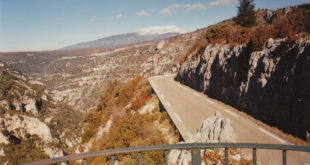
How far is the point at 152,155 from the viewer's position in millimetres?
7789

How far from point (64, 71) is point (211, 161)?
170m

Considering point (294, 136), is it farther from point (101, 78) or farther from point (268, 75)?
point (101, 78)

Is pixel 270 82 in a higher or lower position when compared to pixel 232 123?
higher

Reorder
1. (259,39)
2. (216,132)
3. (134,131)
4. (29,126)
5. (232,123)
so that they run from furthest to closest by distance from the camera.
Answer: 1. (29,126)
2. (134,131)
3. (259,39)
4. (232,123)
5. (216,132)

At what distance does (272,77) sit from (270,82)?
0.27 m

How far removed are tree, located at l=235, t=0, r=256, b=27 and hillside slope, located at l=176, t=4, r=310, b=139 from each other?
12.1 meters

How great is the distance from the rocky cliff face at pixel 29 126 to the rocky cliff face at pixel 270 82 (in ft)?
191

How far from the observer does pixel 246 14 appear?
2528cm

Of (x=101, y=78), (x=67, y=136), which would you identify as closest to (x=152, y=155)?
(x=67, y=136)

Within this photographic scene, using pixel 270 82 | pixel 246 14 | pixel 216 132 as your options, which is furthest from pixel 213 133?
pixel 246 14

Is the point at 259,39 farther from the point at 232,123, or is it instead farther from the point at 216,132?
the point at 216,132

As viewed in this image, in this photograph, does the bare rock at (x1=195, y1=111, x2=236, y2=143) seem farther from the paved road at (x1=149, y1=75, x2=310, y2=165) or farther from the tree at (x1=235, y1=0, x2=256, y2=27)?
the tree at (x1=235, y1=0, x2=256, y2=27)

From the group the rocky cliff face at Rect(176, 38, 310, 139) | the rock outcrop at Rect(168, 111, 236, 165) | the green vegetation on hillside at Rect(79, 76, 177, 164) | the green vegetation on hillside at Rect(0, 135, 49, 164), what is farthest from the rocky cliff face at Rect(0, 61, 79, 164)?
the rock outcrop at Rect(168, 111, 236, 165)

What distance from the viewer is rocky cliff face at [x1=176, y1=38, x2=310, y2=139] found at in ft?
25.3
